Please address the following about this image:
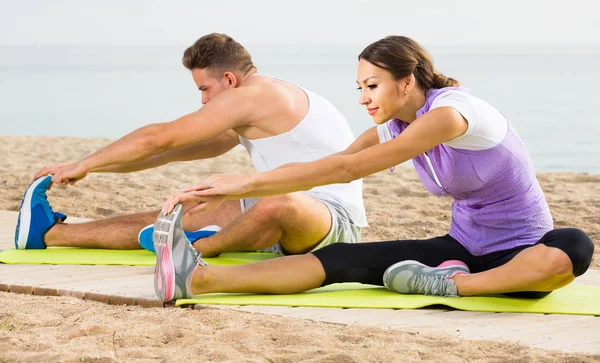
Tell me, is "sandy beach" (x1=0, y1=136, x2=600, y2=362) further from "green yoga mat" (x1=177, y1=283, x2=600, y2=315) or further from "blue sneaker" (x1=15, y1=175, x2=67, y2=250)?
"blue sneaker" (x1=15, y1=175, x2=67, y2=250)

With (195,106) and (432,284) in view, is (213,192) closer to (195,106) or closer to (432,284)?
(432,284)

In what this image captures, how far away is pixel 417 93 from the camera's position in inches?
127

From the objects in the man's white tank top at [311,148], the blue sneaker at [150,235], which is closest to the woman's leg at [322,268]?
the man's white tank top at [311,148]

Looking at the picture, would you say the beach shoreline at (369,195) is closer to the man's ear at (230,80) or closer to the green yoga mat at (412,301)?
the green yoga mat at (412,301)

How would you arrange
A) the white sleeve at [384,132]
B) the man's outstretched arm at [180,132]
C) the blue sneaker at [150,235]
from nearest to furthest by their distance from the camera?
the white sleeve at [384,132] → the man's outstretched arm at [180,132] → the blue sneaker at [150,235]

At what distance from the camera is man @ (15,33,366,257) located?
3.83 m

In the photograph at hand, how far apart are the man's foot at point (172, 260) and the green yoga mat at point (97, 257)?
2.51 ft

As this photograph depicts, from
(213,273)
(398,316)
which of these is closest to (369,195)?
(213,273)

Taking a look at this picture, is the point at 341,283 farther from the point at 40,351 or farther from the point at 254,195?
the point at 40,351

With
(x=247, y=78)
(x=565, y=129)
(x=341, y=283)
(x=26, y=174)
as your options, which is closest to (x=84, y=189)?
(x=26, y=174)

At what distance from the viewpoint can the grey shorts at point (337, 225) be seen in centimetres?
390

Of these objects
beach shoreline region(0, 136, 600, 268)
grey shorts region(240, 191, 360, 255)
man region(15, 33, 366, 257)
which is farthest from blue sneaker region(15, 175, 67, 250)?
beach shoreline region(0, 136, 600, 268)

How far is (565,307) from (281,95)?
4.94 ft

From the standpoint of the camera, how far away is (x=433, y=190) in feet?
11.0
